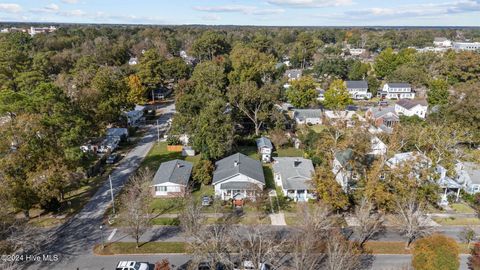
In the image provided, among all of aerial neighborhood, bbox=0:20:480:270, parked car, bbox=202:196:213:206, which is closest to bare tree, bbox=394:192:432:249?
aerial neighborhood, bbox=0:20:480:270

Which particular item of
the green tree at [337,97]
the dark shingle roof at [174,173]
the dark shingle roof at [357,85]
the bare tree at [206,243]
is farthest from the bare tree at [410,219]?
the dark shingle roof at [357,85]

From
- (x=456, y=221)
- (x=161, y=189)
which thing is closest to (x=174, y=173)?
(x=161, y=189)

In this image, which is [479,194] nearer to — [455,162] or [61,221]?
[455,162]

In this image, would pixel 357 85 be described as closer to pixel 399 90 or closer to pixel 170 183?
pixel 399 90

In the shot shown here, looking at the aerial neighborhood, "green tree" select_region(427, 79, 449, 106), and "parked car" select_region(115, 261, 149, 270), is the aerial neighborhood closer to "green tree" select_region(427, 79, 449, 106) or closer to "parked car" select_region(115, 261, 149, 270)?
"parked car" select_region(115, 261, 149, 270)

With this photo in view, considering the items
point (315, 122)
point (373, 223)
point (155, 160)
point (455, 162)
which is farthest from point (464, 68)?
point (155, 160)

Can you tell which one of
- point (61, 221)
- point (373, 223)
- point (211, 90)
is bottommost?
point (61, 221)

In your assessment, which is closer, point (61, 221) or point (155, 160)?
point (61, 221)
